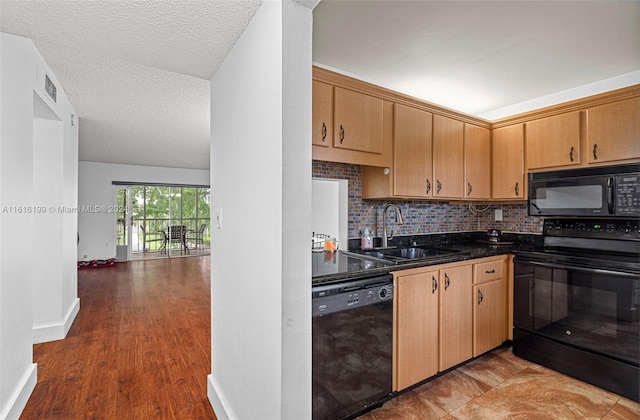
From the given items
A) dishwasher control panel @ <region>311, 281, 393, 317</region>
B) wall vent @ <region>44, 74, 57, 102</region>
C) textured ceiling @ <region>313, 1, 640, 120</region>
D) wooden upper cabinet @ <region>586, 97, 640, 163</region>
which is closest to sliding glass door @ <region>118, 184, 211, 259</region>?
wall vent @ <region>44, 74, 57, 102</region>

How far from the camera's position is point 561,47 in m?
2.26

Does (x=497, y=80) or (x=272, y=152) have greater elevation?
(x=497, y=80)

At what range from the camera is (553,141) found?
2740 millimetres

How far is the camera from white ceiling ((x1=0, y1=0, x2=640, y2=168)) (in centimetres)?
147

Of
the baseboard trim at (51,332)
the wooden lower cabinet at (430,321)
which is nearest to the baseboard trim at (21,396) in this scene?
the baseboard trim at (51,332)

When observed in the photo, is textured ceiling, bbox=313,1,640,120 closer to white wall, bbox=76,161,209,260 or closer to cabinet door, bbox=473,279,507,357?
cabinet door, bbox=473,279,507,357

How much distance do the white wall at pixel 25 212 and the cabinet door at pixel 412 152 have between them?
2455mm

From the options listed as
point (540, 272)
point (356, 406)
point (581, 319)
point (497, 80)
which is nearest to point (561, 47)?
point (497, 80)

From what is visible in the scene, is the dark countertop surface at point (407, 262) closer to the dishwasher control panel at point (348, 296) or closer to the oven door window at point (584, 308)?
the dishwasher control panel at point (348, 296)

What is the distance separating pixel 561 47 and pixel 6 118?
3.58 metres

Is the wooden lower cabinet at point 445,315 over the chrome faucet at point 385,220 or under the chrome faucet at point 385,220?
under

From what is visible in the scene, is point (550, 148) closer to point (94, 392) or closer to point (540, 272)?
point (540, 272)

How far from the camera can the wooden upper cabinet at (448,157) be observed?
271 cm

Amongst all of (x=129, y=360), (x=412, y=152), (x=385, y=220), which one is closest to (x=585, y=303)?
(x=385, y=220)
